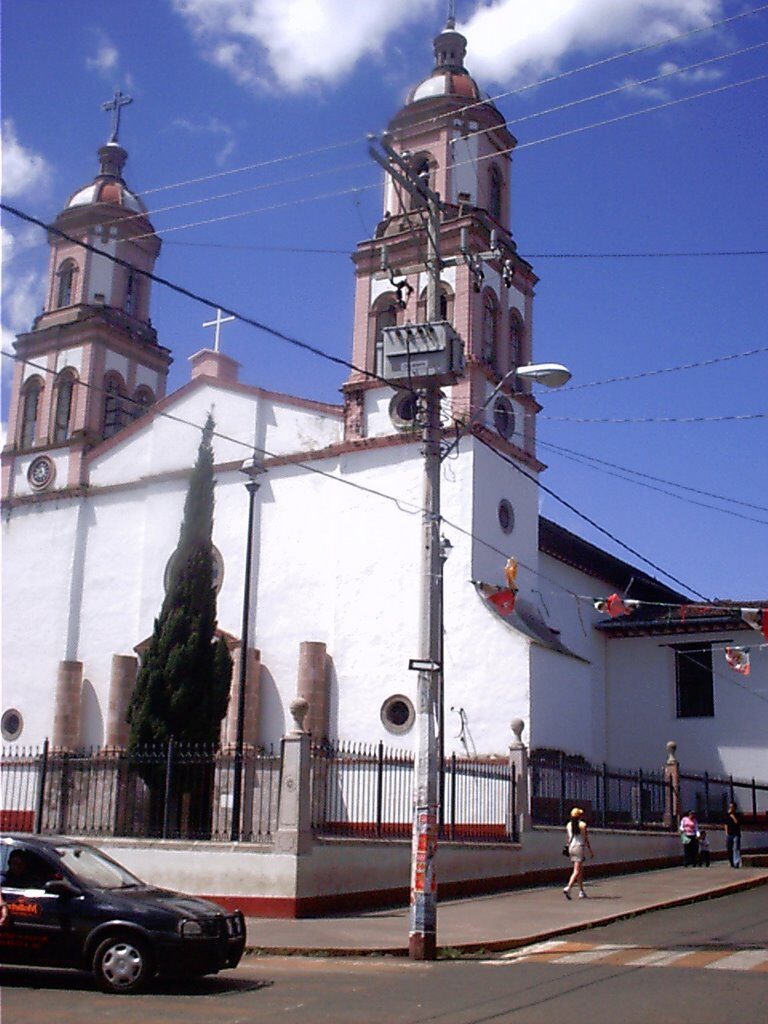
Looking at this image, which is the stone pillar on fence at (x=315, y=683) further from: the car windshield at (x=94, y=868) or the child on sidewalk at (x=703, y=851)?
the car windshield at (x=94, y=868)

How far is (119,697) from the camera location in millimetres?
31734

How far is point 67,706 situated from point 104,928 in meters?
22.6

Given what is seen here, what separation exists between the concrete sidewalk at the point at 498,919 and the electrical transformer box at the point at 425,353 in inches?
281

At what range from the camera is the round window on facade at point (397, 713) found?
28.2 meters

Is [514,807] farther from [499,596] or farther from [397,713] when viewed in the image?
[499,596]

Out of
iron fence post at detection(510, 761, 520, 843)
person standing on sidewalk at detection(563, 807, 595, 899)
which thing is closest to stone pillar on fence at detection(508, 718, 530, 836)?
iron fence post at detection(510, 761, 520, 843)

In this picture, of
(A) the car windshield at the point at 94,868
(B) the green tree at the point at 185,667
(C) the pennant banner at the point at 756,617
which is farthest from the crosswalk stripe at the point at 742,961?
(B) the green tree at the point at 185,667

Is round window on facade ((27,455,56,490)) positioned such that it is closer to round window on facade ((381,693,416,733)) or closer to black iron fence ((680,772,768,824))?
round window on facade ((381,693,416,733))

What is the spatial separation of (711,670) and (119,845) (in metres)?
20.1

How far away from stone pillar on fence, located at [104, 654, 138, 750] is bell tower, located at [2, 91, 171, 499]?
6377 mm

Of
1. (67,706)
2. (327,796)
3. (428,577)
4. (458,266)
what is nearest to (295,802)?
(327,796)

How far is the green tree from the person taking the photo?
26391mm

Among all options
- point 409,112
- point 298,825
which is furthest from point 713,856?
point 409,112

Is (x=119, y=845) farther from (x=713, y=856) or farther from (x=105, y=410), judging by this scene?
(x=105, y=410)
